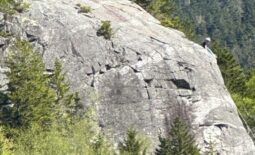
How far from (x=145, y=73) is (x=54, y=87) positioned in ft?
26.5

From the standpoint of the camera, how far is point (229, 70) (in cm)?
7625

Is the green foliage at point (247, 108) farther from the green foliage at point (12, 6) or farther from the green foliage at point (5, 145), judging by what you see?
the green foliage at point (5, 145)

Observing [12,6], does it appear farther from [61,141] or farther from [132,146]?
[132,146]

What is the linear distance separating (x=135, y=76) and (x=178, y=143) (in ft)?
25.8

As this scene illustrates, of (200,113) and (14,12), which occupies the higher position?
(14,12)

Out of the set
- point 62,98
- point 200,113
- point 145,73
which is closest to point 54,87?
point 62,98

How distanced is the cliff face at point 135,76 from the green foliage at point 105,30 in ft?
1.41

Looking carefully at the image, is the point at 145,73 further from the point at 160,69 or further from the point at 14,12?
the point at 14,12

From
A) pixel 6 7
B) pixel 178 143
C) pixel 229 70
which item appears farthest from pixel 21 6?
pixel 229 70

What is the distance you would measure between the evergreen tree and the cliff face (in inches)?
156

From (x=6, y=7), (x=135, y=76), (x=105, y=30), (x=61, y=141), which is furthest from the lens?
(x=105, y=30)

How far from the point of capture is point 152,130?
5259 cm

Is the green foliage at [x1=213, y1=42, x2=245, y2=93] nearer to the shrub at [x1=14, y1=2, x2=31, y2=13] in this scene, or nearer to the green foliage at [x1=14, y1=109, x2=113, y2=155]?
the shrub at [x1=14, y1=2, x2=31, y2=13]

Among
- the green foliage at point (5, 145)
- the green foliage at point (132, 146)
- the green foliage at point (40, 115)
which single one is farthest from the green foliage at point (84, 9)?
the green foliage at point (5, 145)
